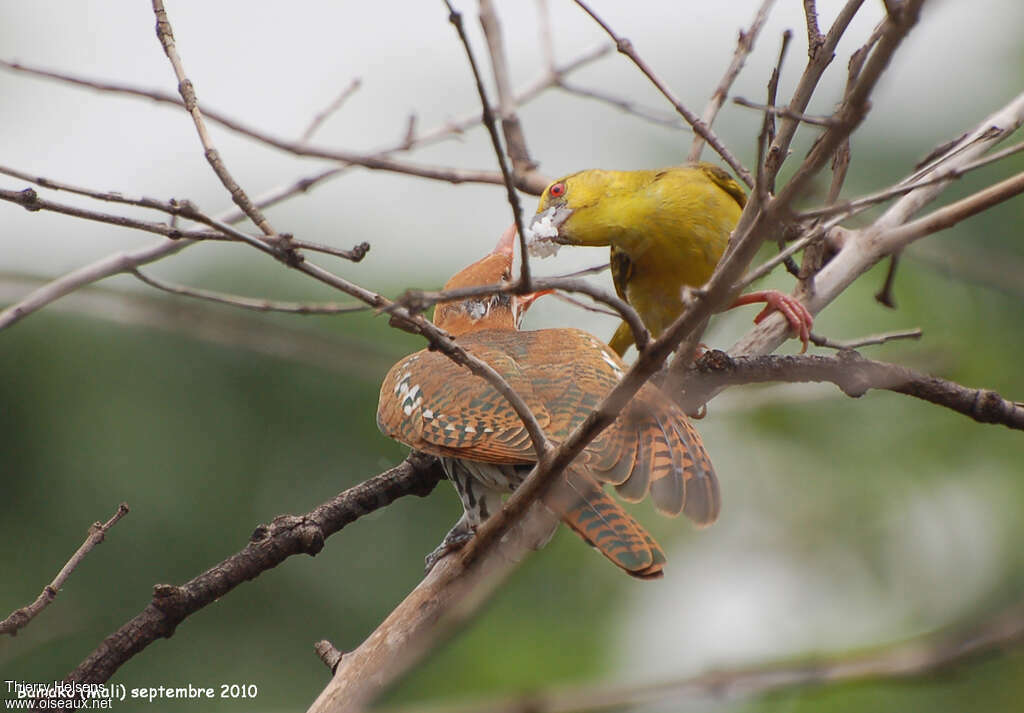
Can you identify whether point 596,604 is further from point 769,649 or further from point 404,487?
point 404,487

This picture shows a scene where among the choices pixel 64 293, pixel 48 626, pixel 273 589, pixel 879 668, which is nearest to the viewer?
pixel 879 668

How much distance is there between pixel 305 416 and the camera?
6.93 m

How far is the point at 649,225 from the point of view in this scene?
3.94 metres

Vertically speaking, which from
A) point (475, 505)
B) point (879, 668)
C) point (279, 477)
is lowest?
point (279, 477)

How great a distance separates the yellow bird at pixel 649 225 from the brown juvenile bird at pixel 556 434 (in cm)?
57

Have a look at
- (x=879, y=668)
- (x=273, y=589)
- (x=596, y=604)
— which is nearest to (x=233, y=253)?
(x=273, y=589)

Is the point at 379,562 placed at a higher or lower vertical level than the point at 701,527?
lower

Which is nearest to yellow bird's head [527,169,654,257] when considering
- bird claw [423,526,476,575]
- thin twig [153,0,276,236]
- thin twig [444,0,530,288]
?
bird claw [423,526,476,575]

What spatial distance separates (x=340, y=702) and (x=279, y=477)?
15.5 ft

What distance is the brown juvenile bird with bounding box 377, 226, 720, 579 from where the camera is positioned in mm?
2402

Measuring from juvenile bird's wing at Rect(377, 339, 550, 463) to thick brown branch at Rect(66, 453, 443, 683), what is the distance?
0.20 metres

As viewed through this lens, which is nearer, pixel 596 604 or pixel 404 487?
pixel 404 487

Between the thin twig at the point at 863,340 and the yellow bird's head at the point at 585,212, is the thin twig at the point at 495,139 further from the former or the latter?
the yellow bird's head at the point at 585,212

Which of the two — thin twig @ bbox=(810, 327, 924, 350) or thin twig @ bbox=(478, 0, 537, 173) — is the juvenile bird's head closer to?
thin twig @ bbox=(810, 327, 924, 350)
